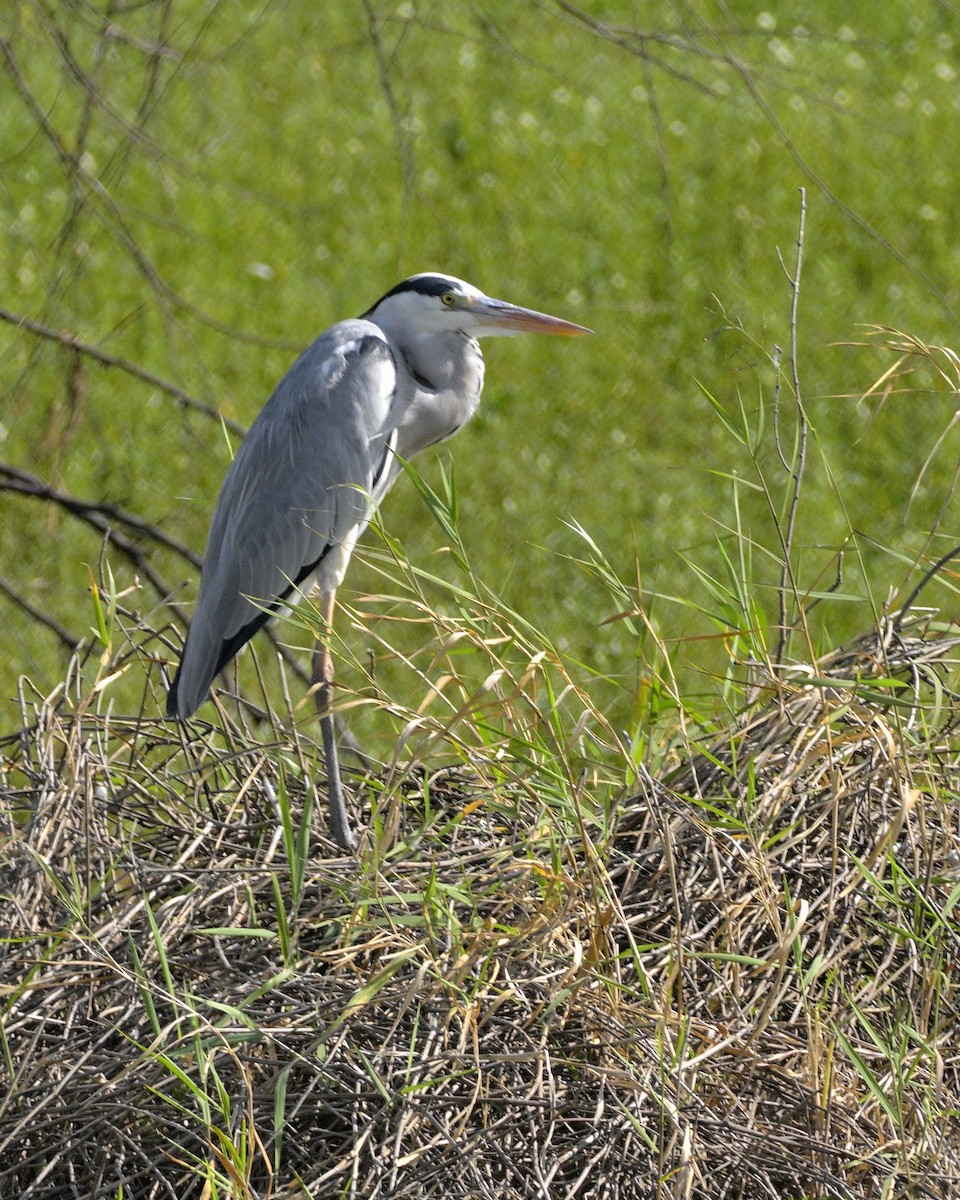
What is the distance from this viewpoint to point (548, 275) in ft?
24.9

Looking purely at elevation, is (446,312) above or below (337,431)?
above

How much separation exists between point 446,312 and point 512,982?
2.02 meters

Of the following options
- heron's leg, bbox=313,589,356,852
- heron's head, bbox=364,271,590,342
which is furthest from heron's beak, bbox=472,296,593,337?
heron's leg, bbox=313,589,356,852

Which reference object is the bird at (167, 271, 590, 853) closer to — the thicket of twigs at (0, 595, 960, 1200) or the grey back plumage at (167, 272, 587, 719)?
the grey back plumage at (167, 272, 587, 719)

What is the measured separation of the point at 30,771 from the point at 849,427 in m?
5.33

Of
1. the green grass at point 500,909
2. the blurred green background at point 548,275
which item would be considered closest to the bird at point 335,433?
the green grass at point 500,909

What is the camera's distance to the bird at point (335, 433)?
3.53 m

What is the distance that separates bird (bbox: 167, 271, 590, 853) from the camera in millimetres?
3533

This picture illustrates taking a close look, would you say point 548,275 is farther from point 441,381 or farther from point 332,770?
point 332,770

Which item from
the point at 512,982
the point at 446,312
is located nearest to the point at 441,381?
the point at 446,312

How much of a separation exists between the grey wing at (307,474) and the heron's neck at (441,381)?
0.08 metres

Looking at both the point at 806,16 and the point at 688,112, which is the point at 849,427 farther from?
the point at 806,16

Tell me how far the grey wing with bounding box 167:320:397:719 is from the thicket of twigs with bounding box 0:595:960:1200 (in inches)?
49.3

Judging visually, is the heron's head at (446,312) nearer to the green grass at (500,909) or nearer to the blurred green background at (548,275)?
the green grass at (500,909)
